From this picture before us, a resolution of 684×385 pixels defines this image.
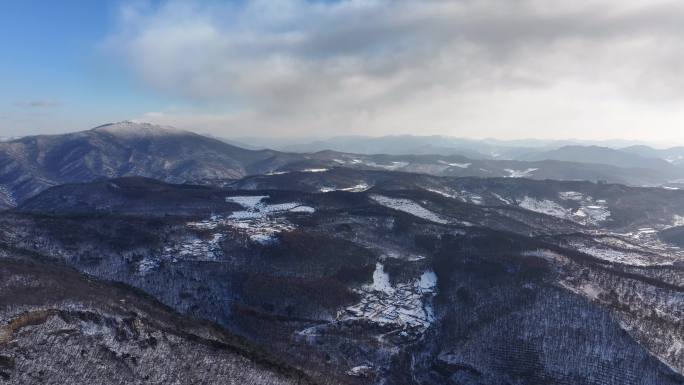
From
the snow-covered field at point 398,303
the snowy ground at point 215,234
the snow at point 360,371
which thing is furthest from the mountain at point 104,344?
the snowy ground at point 215,234

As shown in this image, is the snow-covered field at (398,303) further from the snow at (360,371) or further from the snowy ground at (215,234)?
the snowy ground at (215,234)

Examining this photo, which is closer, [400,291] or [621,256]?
[400,291]

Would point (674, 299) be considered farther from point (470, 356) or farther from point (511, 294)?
point (470, 356)

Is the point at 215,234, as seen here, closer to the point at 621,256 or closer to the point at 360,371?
the point at 360,371

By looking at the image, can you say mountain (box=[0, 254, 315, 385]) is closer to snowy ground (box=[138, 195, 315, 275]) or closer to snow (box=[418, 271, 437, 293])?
snowy ground (box=[138, 195, 315, 275])

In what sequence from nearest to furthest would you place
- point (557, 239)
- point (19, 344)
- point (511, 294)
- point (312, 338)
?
point (19, 344) < point (312, 338) < point (511, 294) < point (557, 239)

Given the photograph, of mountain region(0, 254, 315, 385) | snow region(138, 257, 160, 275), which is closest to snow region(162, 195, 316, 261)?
snow region(138, 257, 160, 275)

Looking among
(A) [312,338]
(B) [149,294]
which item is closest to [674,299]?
(A) [312,338]

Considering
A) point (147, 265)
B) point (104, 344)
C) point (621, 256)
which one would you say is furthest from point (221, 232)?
point (621, 256)
